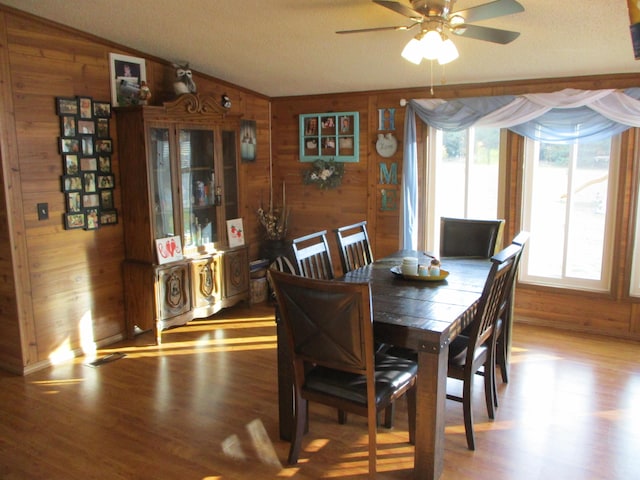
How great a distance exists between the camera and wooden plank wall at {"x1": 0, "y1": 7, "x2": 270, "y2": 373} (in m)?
3.40

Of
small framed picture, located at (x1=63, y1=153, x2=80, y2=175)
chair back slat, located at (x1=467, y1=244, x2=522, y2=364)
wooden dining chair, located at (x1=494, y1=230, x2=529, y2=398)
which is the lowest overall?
wooden dining chair, located at (x1=494, y1=230, x2=529, y2=398)

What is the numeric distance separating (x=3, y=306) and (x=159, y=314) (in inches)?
41.6

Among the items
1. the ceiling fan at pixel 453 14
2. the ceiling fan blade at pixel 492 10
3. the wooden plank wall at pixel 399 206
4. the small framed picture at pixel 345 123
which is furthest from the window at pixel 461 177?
the ceiling fan blade at pixel 492 10

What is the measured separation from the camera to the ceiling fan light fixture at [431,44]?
2.65 metres

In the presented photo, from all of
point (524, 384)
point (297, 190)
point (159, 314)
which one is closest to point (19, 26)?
point (159, 314)

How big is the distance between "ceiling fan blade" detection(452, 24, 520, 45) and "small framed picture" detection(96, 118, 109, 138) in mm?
2622

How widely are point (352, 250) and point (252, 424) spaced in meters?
1.31

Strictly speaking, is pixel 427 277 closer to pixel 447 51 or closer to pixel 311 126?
pixel 447 51

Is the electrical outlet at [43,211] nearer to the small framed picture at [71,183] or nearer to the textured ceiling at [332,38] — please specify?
the small framed picture at [71,183]

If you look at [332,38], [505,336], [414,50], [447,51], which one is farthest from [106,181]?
[505,336]

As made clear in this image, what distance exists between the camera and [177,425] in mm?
2924

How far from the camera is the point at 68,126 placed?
3705 millimetres

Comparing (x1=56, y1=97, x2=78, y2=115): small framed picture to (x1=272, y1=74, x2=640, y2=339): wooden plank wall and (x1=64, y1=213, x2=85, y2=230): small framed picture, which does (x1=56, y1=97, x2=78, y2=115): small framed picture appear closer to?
(x1=64, y1=213, x2=85, y2=230): small framed picture

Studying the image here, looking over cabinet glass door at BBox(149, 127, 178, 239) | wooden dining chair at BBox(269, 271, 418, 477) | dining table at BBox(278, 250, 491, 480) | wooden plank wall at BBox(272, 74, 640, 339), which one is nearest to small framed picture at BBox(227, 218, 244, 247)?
cabinet glass door at BBox(149, 127, 178, 239)
